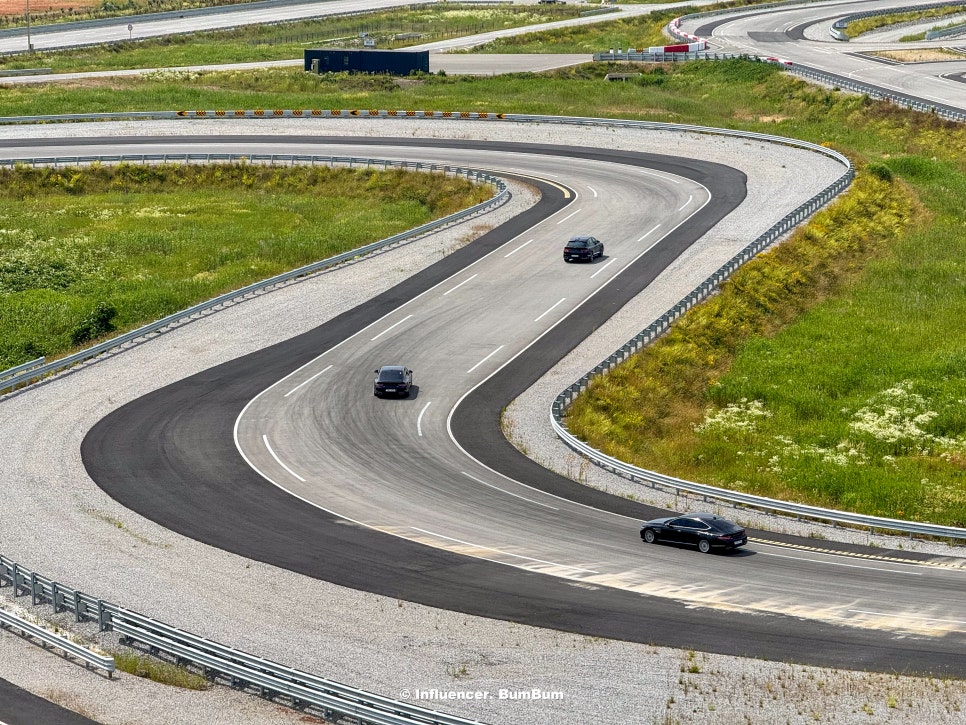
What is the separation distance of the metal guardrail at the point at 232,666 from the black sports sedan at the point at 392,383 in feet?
62.6

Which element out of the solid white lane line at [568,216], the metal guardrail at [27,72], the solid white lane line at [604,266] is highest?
the metal guardrail at [27,72]

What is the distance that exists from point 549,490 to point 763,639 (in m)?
12.1

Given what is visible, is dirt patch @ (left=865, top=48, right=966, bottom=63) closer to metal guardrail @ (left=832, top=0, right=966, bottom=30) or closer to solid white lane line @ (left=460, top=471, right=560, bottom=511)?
metal guardrail @ (left=832, top=0, right=966, bottom=30)

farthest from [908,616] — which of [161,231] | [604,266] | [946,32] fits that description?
[946,32]

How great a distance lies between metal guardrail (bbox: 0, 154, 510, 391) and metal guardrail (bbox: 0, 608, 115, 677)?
70.7 ft

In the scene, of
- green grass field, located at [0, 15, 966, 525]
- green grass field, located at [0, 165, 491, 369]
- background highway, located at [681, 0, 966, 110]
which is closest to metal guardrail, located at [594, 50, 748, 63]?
background highway, located at [681, 0, 966, 110]

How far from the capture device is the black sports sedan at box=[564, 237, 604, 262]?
66.5 m

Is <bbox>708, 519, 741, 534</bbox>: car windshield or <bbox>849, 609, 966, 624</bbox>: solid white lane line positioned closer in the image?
<bbox>849, 609, 966, 624</bbox>: solid white lane line

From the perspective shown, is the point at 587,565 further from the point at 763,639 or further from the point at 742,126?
the point at 742,126

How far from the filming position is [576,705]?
2583 centimetres

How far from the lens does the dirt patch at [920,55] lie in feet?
420

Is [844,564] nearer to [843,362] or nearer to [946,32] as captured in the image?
[843,362]

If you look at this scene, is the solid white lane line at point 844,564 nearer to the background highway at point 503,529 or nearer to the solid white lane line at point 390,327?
the background highway at point 503,529

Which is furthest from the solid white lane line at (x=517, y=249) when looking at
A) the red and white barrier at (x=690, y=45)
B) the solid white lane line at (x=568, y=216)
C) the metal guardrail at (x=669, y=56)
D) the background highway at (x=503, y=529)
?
the red and white barrier at (x=690, y=45)
